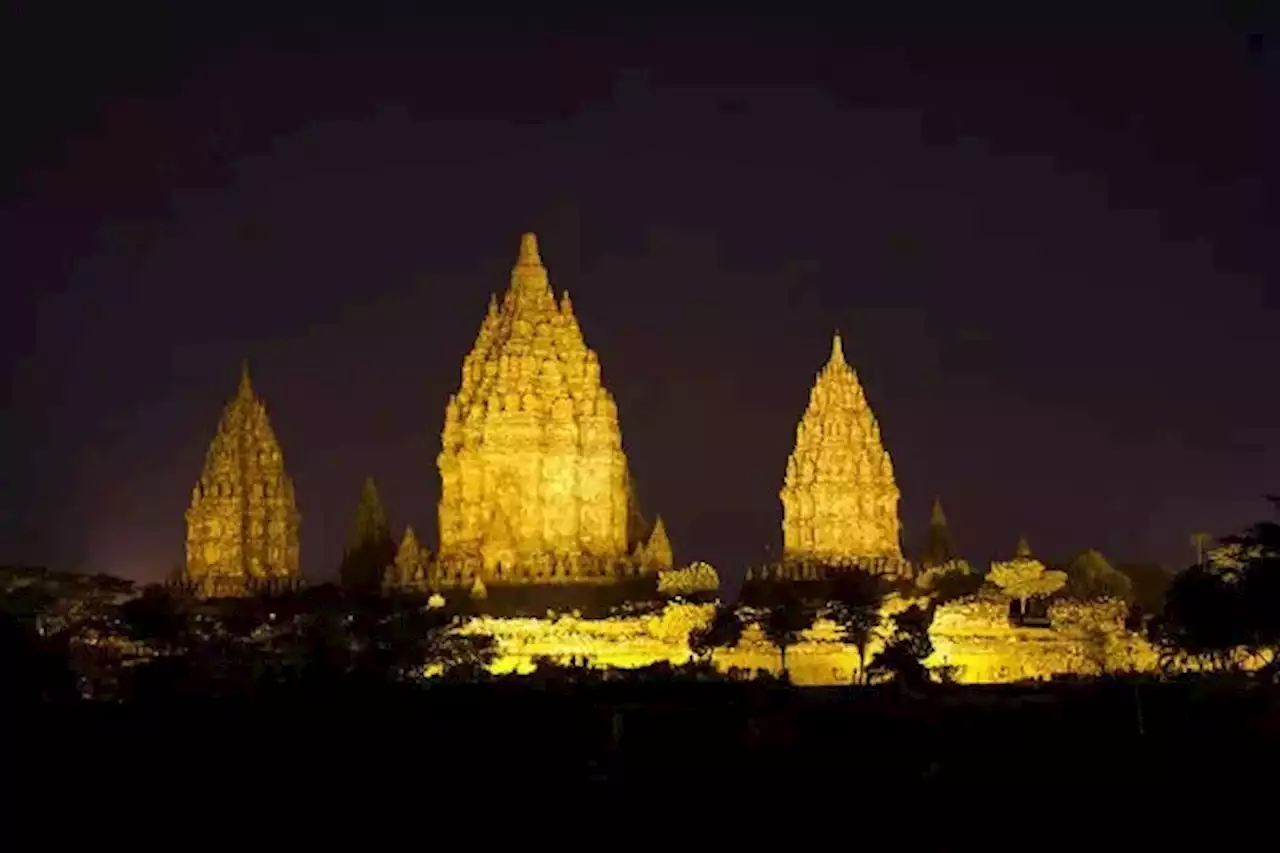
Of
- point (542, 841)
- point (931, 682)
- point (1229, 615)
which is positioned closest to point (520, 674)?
point (931, 682)

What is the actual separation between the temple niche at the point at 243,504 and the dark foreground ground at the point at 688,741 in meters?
46.0

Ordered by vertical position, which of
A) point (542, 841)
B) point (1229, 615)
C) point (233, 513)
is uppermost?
point (233, 513)

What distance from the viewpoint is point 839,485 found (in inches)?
3848

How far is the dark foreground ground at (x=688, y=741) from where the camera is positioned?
151 feet

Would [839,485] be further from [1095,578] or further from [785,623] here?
[785,623]

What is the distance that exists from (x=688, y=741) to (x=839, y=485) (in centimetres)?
4868

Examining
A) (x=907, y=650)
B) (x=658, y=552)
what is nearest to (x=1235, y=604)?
(x=907, y=650)

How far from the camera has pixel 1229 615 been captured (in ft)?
192

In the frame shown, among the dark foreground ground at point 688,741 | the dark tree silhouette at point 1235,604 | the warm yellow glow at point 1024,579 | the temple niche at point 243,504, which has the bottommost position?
the dark foreground ground at point 688,741

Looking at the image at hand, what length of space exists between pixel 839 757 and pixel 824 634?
33.5 metres

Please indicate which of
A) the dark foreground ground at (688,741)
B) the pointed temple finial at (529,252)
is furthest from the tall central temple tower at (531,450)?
the dark foreground ground at (688,741)

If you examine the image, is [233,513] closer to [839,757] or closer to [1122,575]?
[1122,575]

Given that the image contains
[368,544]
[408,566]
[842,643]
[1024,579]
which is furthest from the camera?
[368,544]

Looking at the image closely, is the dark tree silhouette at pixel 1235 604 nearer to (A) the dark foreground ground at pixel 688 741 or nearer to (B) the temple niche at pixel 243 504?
(A) the dark foreground ground at pixel 688 741
